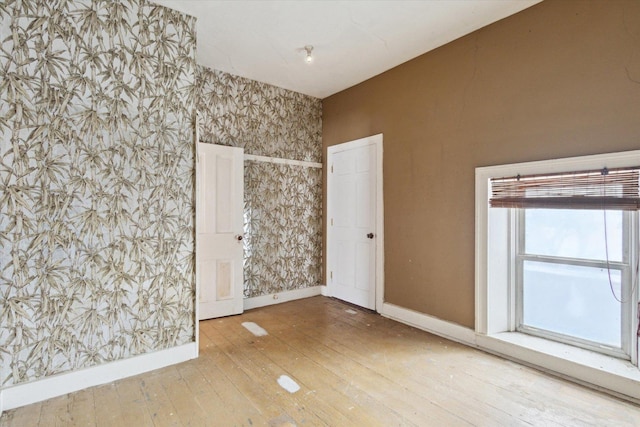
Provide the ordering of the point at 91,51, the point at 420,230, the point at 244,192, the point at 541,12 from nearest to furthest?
the point at 91,51, the point at 541,12, the point at 420,230, the point at 244,192

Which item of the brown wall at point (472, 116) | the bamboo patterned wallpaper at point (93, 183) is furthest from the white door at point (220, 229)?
the brown wall at point (472, 116)

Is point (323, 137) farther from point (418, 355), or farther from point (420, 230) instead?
point (418, 355)

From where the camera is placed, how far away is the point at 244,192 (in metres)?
3.95

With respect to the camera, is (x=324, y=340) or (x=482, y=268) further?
(x=324, y=340)

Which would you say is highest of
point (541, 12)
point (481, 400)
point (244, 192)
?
point (541, 12)

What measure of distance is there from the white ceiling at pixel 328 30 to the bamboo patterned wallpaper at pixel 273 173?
36 cm

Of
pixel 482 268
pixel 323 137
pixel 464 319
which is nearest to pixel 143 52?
pixel 323 137

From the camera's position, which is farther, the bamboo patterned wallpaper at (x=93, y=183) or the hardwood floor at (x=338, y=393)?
the bamboo patterned wallpaper at (x=93, y=183)

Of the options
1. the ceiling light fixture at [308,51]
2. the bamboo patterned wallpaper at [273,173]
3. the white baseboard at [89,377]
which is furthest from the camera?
the bamboo patterned wallpaper at [273,173]

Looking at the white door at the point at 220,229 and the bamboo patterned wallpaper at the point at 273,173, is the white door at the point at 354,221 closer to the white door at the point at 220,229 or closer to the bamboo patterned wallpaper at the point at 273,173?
the bamboo patterned wallpaper at the point at 273,173

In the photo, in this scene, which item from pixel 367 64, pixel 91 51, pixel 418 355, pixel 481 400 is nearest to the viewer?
pixel 481 400

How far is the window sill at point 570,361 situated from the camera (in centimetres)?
207

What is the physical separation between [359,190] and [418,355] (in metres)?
2.09

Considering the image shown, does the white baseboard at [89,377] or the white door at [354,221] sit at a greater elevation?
the white door at [354,221]
